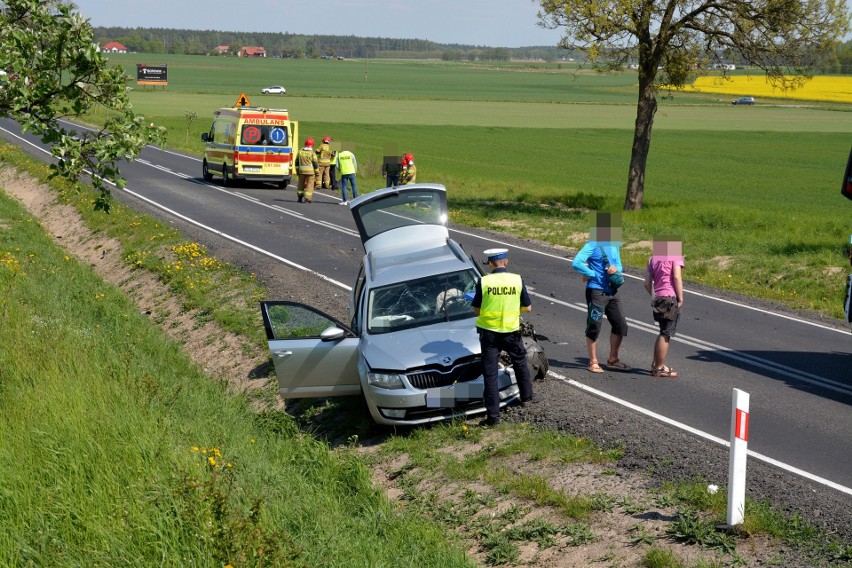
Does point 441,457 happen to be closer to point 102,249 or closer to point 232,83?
point 102,249

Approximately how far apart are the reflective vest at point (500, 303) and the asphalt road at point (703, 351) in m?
1.73

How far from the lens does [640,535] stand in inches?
300

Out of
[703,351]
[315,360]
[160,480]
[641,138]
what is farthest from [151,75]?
[160,480]

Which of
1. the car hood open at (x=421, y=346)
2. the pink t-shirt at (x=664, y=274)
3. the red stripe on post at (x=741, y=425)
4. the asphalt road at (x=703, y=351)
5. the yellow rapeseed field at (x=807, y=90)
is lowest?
the asphalt road at (x=703, y=351)

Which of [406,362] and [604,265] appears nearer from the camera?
[406,362]

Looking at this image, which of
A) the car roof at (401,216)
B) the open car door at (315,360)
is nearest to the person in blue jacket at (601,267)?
the car roof at (401,216)

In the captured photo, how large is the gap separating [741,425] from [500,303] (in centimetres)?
307

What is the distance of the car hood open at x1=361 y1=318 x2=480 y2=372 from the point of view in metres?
Answer: 10.5

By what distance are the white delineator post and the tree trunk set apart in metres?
22.0

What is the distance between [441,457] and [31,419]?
3640 mm

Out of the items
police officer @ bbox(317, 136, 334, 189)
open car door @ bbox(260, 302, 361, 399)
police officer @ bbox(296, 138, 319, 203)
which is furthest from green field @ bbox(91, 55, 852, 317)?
open car door @ bbox(260, 302, 361, 399)

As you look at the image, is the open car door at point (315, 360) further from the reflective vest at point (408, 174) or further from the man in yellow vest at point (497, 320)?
the reflective vest at point (408, 174)

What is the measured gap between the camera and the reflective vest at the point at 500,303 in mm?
10008

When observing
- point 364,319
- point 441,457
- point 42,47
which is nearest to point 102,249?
point 42,47
